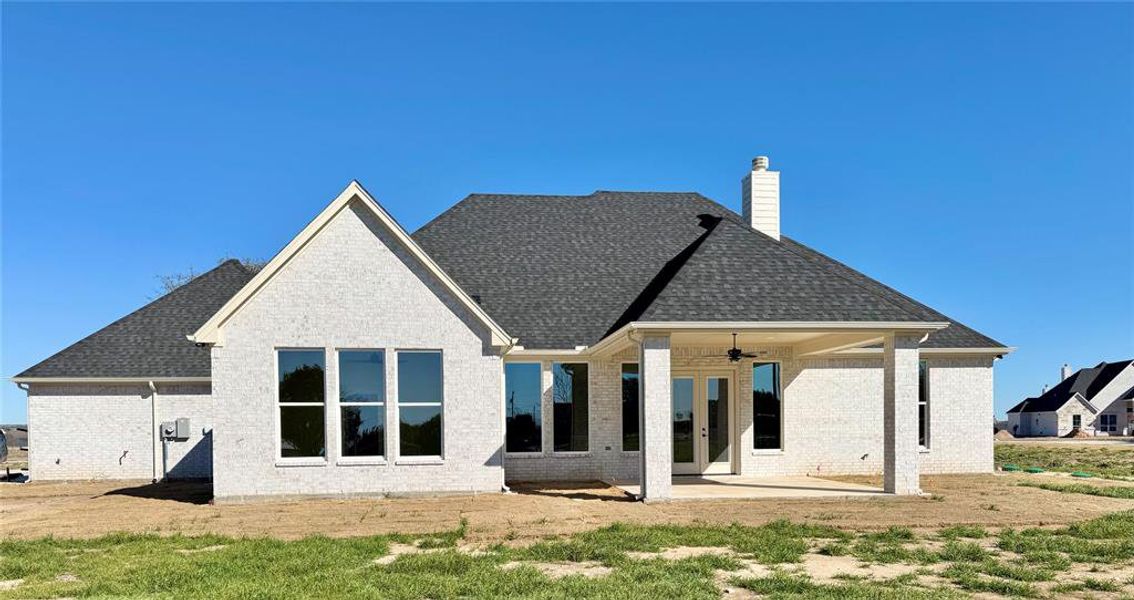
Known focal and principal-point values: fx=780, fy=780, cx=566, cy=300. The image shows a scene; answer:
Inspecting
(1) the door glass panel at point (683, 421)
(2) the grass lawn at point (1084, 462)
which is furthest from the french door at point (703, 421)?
(2) the grass lawn at point (1084, 462)

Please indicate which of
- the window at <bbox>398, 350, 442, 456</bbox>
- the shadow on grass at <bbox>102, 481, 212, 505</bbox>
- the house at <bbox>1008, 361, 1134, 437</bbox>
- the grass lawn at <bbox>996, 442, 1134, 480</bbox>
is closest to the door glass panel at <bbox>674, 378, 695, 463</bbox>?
the window at <bbox>398, 350, 442, 456</bbox>

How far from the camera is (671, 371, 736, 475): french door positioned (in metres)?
18.9

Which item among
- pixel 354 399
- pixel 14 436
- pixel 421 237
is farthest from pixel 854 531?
pixel 14 436

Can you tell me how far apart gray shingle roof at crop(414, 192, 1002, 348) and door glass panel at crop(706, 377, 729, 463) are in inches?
116

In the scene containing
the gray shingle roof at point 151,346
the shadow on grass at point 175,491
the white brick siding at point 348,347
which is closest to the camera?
the white brick siding at point 348,347

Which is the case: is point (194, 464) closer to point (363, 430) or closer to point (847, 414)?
point (363, 430)

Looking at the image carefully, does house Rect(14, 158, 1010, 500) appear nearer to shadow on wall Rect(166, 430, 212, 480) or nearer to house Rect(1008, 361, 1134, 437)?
shadow on wall Rect(166, 430, 212, 480)

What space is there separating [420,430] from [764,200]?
37.4ft

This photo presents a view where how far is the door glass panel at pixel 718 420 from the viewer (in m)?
19.0

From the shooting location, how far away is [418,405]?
15.2m

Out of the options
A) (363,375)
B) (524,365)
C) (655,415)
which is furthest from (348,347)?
(655,415)

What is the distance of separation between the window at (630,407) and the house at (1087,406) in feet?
199

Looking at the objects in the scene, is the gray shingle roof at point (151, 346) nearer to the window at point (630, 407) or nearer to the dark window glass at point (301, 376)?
the dark window glass at point (301, 376)

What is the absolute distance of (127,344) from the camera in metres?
20.4
